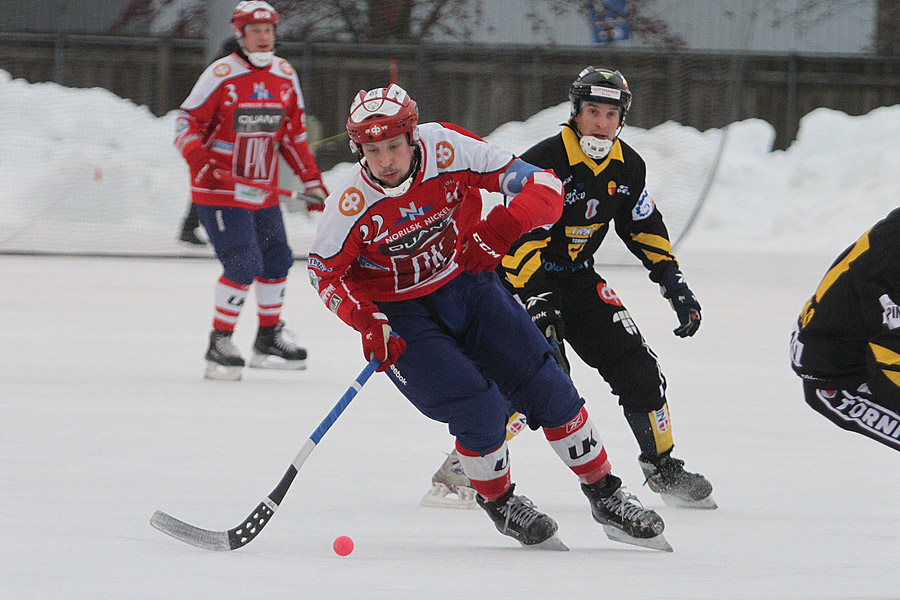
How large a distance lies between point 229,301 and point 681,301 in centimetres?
260

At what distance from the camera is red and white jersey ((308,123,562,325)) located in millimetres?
3102

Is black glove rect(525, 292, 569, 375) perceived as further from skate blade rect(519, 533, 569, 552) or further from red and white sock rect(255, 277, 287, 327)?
red and white sock rect(255, 277, 287, 327)

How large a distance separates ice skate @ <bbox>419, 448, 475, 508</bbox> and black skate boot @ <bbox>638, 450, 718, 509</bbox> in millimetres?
533

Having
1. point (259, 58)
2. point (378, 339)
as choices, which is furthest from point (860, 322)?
point (259, 58)

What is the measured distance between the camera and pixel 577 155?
377 cm

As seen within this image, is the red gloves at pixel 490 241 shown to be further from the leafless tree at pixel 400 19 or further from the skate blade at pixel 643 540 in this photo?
the leafless tree at pixel 400 19

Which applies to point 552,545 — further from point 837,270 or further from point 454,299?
point 837,270

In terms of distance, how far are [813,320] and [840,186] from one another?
1151 cm

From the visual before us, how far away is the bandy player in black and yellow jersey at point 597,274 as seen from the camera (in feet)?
12.0

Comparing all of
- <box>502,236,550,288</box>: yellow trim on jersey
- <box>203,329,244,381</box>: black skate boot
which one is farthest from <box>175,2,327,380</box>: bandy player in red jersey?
<box>502,236,550,288</box>: yellow trim on jersey

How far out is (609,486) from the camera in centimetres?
319

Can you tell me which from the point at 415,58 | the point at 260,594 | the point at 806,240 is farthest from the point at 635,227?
the point at 806,240

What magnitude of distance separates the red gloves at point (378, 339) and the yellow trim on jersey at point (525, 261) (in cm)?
64

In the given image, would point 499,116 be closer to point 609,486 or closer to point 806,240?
point 806,240
